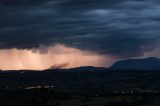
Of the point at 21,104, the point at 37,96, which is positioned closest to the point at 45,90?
the point at 37,96

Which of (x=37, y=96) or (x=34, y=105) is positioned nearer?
(x=34, y=105)

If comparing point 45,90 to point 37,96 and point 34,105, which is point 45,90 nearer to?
point 37,96

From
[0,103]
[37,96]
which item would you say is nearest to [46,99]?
[37,96]

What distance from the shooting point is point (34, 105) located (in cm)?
17988

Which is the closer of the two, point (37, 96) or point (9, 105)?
point (9, 105)

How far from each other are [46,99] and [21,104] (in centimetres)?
1212

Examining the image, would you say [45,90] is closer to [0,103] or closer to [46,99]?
[46,99]

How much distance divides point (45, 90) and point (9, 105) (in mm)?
25899

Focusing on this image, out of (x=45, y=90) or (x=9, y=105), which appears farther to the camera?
(x=45, y=90)

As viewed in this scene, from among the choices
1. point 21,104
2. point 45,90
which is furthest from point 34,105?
point 45,90

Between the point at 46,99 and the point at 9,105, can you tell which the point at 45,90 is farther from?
the point at 9,105

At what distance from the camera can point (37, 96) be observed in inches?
7613

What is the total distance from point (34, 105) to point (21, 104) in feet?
20.8

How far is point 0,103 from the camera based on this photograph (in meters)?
185
